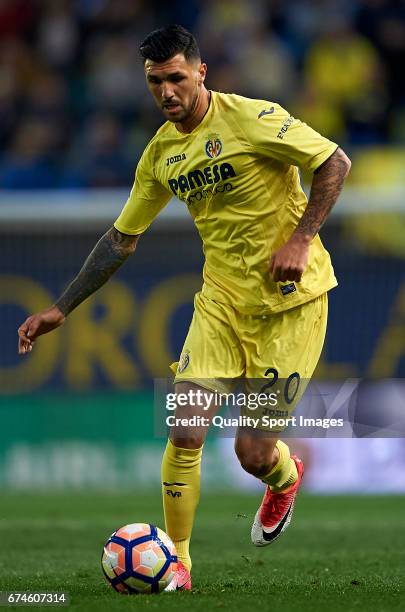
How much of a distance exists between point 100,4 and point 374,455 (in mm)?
7474

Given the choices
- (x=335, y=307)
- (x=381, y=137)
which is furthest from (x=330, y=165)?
(x=381, y=137)

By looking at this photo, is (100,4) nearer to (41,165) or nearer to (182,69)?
(41,165)

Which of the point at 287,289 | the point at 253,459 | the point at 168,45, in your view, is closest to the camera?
the point at 168,45

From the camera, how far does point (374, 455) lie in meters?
13.3

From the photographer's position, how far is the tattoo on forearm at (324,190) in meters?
6.41

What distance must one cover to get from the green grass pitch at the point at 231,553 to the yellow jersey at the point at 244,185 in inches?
60.6

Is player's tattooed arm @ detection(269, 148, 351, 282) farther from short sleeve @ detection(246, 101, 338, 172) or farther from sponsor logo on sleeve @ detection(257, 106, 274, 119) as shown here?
sponsor logo on sleeve @ detection(257, 106, 274, 119)

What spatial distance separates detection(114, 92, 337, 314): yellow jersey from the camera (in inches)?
257

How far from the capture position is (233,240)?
6715 mm

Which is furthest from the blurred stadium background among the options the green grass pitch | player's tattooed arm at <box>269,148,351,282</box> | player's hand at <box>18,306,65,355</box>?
player's tattooed arm at <box>269,148,351,282</box>

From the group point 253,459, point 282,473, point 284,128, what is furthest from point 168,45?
point 282,473

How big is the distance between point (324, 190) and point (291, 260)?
0.44m

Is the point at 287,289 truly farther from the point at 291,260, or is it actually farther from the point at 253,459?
the point at 253,459

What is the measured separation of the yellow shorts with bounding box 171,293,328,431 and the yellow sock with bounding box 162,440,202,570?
40cm
